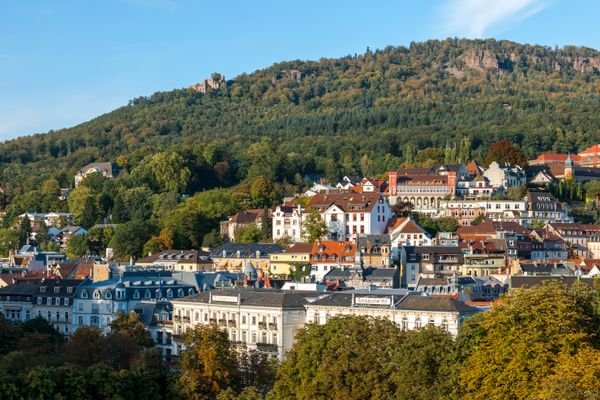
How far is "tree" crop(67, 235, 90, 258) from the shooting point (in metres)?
119

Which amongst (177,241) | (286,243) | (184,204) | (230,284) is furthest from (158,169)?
(230,284)

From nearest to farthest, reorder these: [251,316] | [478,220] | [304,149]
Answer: [251,316] < [478,220] < [304,149]

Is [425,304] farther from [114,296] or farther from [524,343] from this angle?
[114,296]

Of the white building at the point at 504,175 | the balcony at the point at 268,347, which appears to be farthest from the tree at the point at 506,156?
the balcony at the point at 268,347

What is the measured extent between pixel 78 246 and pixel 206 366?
64931 millimetres

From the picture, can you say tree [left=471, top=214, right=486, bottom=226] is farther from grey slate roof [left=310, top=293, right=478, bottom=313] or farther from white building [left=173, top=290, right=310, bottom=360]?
Result: grey slate roof [left=310, top=293, right=478, bottom=313]

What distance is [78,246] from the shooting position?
119 m

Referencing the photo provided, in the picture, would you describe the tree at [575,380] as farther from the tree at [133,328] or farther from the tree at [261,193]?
the tree at [261,193]

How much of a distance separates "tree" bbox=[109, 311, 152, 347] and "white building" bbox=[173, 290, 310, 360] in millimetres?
2132

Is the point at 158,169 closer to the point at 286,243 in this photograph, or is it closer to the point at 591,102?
the point at 286,243

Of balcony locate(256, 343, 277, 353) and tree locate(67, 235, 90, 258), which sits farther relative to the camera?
tree locate(67, 235, 90, 258)

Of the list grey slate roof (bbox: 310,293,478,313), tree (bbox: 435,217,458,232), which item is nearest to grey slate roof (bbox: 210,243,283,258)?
tree (bbox: 435,217,458,232)

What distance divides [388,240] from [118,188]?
48702 millimetres

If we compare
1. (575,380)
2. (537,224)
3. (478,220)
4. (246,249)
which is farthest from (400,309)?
(478,220)
